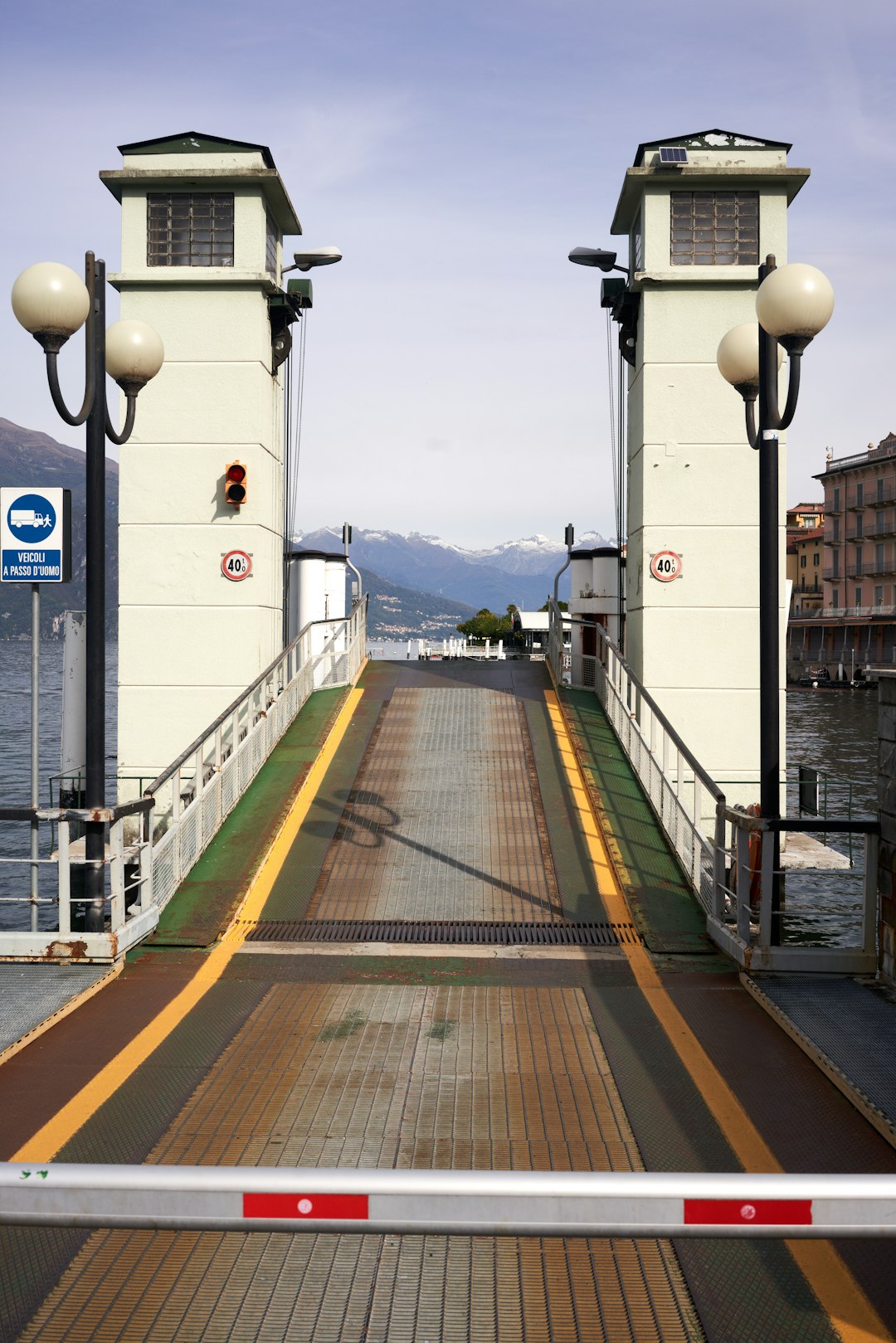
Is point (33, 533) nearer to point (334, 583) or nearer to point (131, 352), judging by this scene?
point (131, 352)

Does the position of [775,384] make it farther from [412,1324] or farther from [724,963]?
[412,1324]

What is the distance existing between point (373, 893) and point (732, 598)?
8.33 metres

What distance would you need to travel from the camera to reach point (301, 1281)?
412 centimetres

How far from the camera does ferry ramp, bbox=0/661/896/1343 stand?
400 cm

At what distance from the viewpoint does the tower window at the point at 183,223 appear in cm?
1606

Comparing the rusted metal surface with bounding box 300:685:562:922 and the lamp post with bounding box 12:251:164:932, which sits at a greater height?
the lamp post with bounding box 12:251:164:932

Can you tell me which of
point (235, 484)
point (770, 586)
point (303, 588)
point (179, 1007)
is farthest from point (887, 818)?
point (303, 588)

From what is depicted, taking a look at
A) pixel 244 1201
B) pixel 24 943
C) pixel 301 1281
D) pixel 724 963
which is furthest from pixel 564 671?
pixel 244 1201

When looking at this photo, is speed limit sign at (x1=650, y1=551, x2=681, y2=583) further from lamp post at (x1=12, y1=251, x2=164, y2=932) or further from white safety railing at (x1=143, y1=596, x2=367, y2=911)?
lamp post at (x1=12, y1=251, x2=164, y2=932)

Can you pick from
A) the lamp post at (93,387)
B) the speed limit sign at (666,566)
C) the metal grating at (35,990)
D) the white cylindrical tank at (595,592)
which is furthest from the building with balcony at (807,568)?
Answer: the metal grating at (35,990)

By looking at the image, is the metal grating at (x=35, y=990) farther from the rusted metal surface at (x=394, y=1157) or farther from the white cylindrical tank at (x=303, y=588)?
the white cylindrical tank at (x=303, y=588)

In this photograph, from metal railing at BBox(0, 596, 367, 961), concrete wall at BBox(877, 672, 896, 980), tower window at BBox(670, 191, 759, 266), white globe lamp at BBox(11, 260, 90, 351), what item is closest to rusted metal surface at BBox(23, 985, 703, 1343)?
metal railing at BBox(0, 596, 367, 961)

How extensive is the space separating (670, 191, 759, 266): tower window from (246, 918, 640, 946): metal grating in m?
11.0

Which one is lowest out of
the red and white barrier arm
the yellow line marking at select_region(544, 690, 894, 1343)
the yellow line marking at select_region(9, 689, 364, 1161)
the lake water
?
the lake water
